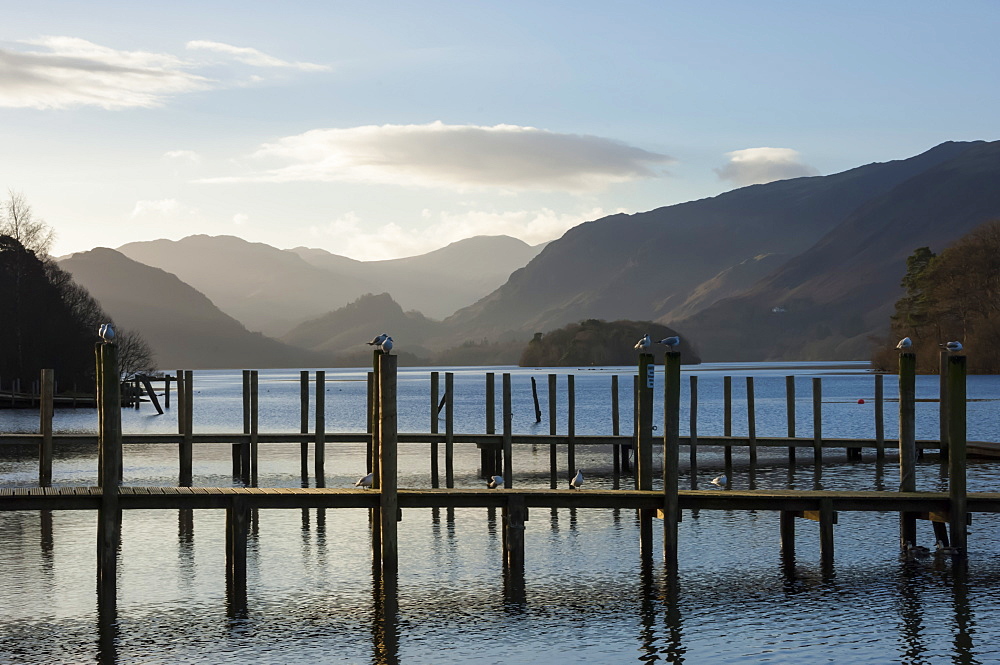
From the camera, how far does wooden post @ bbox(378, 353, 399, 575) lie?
2022 centimetres

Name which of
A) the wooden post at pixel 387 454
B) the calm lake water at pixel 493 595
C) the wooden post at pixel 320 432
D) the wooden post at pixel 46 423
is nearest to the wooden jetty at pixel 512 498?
the wooden post at pixel 387 454

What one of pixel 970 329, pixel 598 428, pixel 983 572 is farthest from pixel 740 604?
pixel 970 329

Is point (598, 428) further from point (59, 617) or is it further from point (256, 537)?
point (59, 617)

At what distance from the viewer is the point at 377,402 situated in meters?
20.9

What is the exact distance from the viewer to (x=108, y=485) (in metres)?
20.2

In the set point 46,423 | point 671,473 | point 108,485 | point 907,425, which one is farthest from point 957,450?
point 46,423

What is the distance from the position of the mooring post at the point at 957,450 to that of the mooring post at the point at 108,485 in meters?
14.8

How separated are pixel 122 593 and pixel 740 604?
1050 centimetres

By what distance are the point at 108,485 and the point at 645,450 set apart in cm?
1019

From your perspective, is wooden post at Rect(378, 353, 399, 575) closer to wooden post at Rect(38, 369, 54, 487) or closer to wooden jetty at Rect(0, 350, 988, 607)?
wooden jetty at Rect(0, 350, 988, 607)

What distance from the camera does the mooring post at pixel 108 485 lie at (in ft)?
64.7

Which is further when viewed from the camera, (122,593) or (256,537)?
(256,537)

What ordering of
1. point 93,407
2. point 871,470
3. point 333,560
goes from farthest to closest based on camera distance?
1. point 93,407
2. point 871,470
3. point 333,560

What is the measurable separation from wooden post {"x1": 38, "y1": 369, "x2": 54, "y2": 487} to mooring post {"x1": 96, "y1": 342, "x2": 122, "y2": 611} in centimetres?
953
